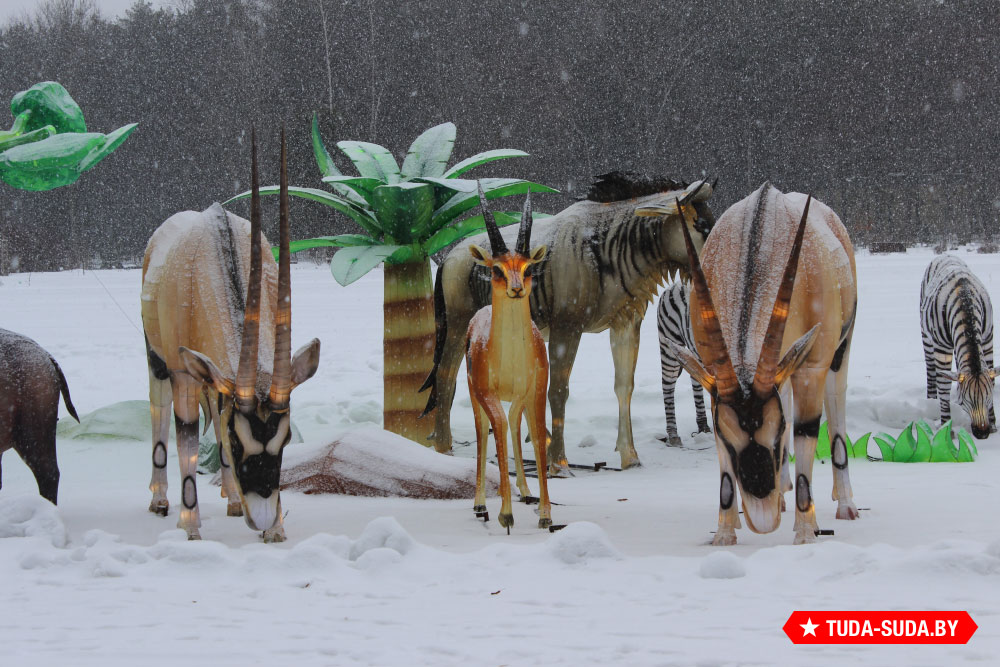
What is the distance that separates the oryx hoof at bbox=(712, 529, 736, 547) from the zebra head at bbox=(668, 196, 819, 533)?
311 millimetres

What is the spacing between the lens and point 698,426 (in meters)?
7.85

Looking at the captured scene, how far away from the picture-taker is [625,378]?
684cm

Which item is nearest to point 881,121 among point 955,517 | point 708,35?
point 708,35

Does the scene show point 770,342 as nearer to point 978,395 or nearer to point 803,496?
point 803,496

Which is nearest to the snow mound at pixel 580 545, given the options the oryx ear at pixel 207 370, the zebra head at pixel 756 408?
the zebra head at pixel 756 408

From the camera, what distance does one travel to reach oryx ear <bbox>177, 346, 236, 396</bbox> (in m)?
3.87

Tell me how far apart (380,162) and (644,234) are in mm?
2011

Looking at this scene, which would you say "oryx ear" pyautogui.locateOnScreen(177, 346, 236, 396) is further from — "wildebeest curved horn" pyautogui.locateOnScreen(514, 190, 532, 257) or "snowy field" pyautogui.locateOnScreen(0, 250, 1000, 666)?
"wildebeest curved horn" pyautogui.locateOnScreen(514, 190, 532, 257)

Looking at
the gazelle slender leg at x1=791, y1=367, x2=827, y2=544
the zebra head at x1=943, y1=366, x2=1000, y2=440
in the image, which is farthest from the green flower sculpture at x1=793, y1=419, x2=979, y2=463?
the gazelle slender leg at x1=791, y1=367, x2=827, y2=544

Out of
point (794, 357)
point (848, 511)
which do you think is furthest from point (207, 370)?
point (848, 511)

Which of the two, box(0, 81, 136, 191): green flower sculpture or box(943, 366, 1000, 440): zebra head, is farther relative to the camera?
box(943, 366, 1000, 440): zebra head

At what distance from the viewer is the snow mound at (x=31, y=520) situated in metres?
3.81

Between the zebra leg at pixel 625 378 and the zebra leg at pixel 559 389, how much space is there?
47 cm

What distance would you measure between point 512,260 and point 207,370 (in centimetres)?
138
